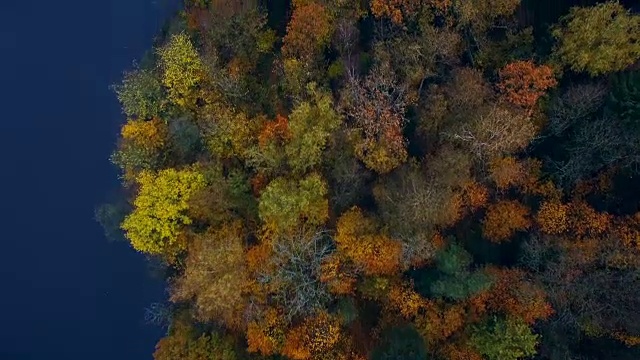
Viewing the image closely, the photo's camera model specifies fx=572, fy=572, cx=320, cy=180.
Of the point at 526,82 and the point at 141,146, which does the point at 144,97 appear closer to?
the point at 141,146

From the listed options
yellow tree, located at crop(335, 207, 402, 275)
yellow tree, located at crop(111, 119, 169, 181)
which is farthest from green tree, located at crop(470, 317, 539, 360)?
yellow tree, located at crop(111, 119, 169, 181)

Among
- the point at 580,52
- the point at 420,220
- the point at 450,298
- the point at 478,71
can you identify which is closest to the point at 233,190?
the point at 420,220

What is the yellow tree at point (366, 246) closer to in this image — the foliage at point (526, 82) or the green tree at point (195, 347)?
the green tree at point (195, 347)

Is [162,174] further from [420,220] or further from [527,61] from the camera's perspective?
[527,61]

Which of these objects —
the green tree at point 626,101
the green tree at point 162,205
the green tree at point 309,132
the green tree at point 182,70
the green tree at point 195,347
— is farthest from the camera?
the green tree at point 182,70

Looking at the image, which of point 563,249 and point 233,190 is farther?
point 233,190

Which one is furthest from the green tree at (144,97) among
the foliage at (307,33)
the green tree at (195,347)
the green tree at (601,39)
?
the green tree at (601,39)

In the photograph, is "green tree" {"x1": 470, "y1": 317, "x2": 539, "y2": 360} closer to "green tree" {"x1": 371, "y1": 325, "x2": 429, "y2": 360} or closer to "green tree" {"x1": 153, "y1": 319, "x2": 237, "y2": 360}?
"green tree" {"x1": 371, "y1": 325, "x2": 429, "y2": 360}
